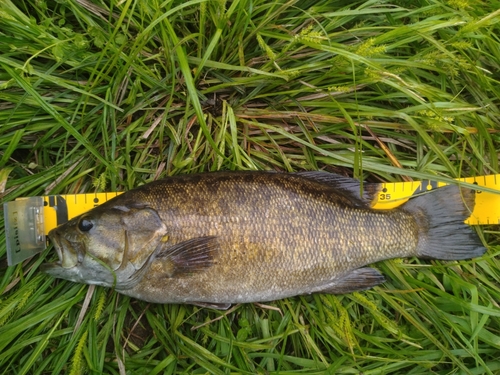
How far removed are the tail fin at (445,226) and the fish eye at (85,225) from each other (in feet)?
7.56

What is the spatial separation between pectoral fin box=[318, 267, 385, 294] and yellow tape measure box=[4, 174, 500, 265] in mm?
560

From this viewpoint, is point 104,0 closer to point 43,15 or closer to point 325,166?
point 43,15

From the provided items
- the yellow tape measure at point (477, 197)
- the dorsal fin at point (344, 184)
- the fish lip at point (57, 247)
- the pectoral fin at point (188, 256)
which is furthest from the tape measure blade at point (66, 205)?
the yellow tape measure at point (477, 197)

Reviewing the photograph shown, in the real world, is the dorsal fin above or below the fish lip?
above

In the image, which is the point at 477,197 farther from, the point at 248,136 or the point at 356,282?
the point at 248,136

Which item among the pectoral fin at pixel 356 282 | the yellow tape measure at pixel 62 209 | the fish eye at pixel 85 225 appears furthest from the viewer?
the pectoral fin at pixel 356 282

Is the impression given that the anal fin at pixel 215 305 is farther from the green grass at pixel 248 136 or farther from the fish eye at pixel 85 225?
the fish eye at pixel 85 225

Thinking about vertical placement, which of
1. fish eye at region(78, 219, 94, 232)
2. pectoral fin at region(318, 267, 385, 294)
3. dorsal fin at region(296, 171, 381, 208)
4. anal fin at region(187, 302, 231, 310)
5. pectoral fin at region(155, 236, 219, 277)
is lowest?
anal fin at region(187, 302, 231, 310)

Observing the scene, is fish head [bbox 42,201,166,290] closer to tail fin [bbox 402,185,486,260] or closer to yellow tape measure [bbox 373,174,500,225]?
yellow tape measure [bbox 373,174,500,225]

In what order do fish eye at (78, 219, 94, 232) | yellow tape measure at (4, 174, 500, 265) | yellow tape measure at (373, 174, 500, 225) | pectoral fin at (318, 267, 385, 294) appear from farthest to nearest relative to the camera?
1. yellow tape measure at (373, 174, 500, 225)
2. pectoral fin at (318, 267, 385, 294)
3. yellow tape measure at (4, 174, 500, 265)
4. fish eye at (78, 219, 94, 232)

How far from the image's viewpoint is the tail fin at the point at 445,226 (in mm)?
3113

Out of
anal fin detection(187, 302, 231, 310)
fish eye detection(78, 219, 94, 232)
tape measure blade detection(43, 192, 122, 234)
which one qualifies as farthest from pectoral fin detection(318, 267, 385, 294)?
tape measure blade detection(43, 192, 122, 234)

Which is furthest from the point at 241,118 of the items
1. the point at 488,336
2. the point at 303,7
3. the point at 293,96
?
the point at 488,336

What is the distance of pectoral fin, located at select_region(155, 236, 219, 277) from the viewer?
2.72m
